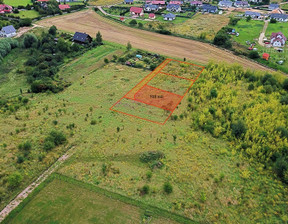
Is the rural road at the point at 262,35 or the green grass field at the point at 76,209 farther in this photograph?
the rural road at the point at 262,35

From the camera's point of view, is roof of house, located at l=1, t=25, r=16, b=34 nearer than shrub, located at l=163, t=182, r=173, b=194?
No

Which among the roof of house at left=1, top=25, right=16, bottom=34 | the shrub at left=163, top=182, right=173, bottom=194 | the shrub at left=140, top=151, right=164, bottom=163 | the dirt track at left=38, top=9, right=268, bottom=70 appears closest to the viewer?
the shrub at left=163, top=182, right=173, bottom=194

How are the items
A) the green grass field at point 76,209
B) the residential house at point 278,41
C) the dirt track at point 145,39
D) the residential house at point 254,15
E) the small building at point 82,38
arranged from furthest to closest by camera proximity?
the residential house at point 254,15, the small building at point 82,38, the residential house at point 278,41, the dirt track at point 145,39, the green grass field at point 76,209

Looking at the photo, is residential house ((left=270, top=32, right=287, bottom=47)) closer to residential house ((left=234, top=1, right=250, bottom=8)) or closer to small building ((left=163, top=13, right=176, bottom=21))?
small building ((left=163, top=13, right=176, bottom=21))

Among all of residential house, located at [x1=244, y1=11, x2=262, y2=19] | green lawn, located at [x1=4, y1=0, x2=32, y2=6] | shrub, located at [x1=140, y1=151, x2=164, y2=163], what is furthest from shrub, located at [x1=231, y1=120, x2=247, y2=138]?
green lawn, located at [x1=4, y1=0, x2=32, y2=6]

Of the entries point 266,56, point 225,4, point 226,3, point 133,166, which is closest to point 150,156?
point 133,166

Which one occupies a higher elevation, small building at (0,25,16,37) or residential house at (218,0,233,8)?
residential house at (218,0,233,8)

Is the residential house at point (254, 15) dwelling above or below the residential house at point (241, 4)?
below

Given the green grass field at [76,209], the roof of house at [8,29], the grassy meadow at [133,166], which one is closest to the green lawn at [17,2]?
the roof of house at [8,29]

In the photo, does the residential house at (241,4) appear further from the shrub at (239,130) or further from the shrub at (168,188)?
the shrub at (168,188)
